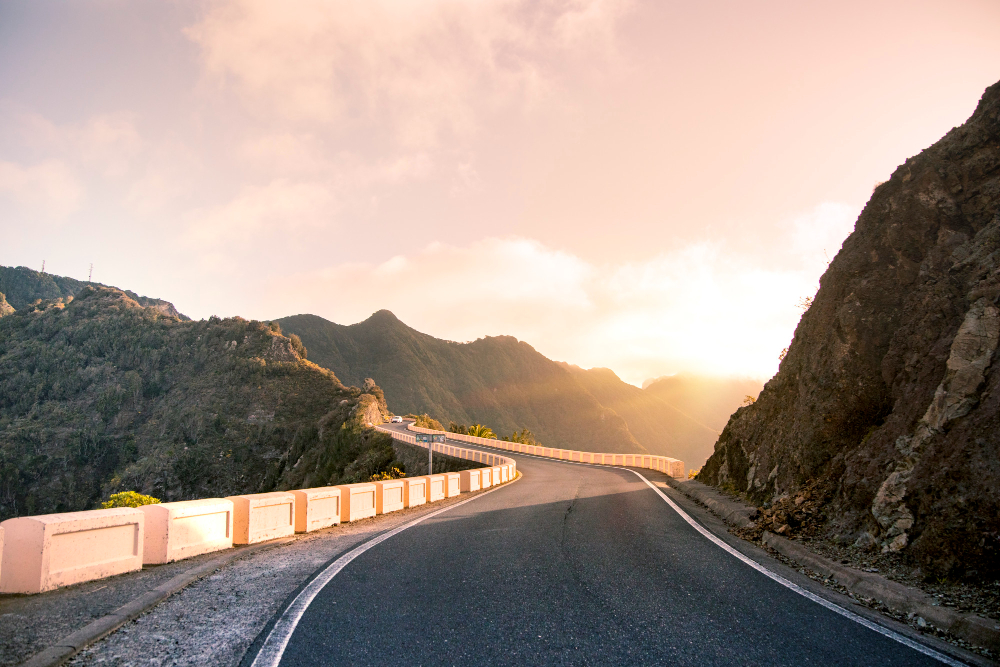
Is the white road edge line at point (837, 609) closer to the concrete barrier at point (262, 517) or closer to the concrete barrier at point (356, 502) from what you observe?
the concrete barrier at point (356, 502)

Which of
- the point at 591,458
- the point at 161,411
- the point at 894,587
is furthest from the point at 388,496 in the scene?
the point at 161,411

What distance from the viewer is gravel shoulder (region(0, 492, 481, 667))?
371 centimetres

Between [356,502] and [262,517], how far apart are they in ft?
9.29

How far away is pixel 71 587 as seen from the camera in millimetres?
5336

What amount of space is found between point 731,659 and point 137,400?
140085 millimetres

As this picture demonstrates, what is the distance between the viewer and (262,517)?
27.6 ft

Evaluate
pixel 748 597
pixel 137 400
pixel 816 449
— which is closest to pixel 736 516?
pixel 816 449

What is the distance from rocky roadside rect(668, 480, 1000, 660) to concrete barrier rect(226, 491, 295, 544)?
753 cm

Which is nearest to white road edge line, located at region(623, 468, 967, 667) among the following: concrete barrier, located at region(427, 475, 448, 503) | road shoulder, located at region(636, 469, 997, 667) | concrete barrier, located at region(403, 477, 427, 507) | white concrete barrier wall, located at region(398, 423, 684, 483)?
road shoulder, located at region(636, 469, 997, 667)

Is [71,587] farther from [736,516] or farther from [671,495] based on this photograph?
[671,495]

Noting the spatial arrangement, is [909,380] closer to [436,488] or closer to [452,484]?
[436,488]

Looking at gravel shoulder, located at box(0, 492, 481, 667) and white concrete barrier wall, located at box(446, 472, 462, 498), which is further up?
gravel shoulder, located at box(0, 492, 481, 667)

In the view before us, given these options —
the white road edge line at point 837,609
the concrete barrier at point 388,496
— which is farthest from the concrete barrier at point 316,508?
the white road edge line at point 837,609

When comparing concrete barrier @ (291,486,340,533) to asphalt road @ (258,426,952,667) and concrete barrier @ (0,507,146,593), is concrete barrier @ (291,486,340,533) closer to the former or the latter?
asphalt road @ (258,426,952,667)
